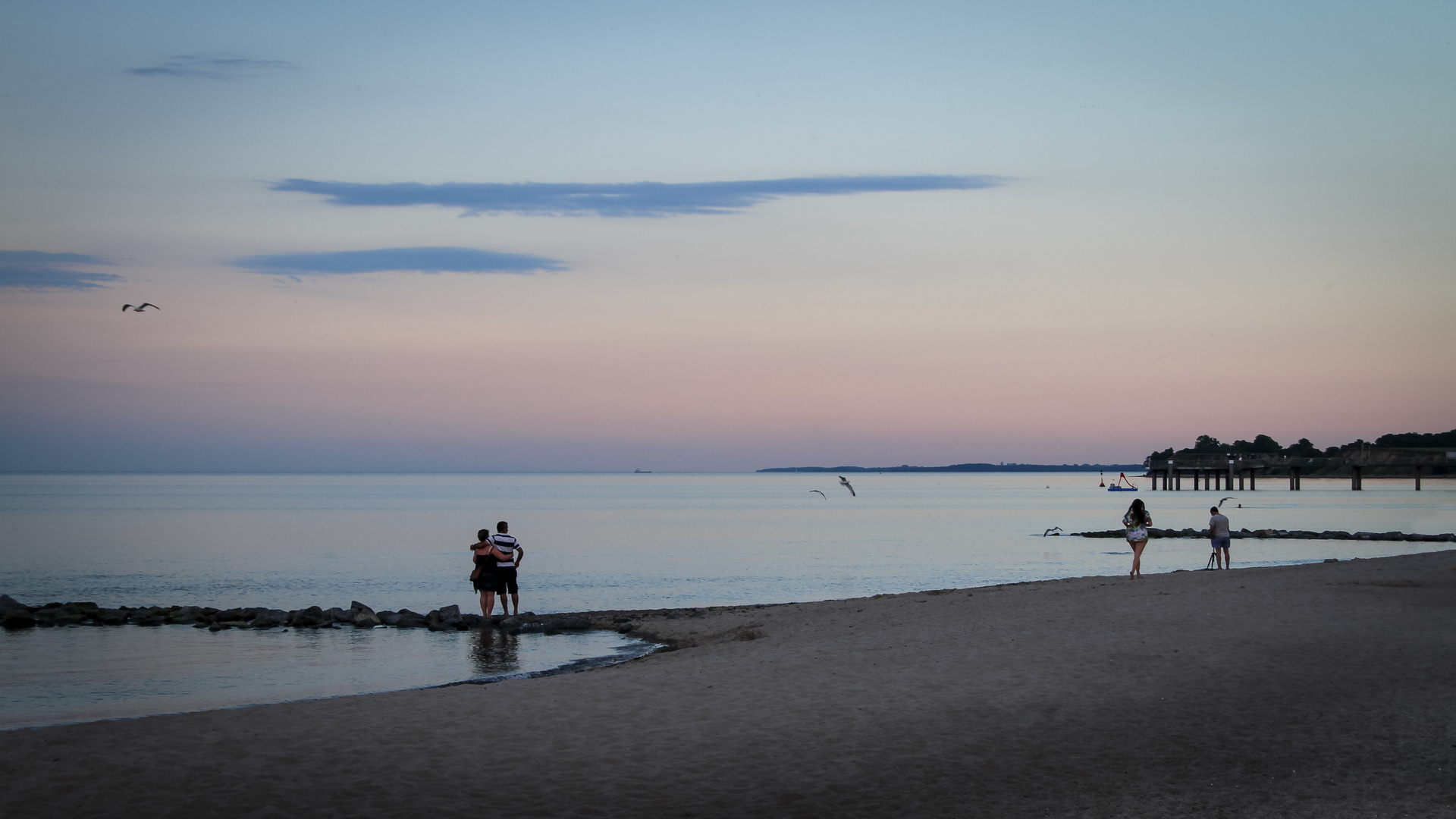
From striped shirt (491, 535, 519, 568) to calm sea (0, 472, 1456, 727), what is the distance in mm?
1643

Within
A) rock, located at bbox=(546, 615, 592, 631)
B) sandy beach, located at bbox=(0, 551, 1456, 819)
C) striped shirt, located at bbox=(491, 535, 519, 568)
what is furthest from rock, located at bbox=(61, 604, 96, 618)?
sandy beach, located at bbox=(0, 551, 1456, 819)

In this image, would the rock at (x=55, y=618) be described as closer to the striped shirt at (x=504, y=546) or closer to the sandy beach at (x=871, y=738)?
the striped shirt at (x=504, y=546)

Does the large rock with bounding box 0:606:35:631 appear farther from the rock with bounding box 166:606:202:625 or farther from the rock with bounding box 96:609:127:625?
the rock with bounding box 166:606:202:625

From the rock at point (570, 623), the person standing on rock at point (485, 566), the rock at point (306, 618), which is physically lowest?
the rock at point (570, 623)

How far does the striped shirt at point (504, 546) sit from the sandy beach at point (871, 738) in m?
6.98

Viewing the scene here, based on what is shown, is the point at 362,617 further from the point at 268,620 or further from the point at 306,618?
the point at 268,620

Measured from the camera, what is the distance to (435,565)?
4838 cm

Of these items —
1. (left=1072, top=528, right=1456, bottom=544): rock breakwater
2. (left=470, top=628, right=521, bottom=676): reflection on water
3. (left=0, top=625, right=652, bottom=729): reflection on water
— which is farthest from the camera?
(left=1072, top=528, right=1456, bottom=544): rock breakwater

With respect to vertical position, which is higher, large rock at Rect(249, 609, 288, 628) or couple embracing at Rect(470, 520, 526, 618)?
couple embracing at Rect(470, 520, 526, 618)

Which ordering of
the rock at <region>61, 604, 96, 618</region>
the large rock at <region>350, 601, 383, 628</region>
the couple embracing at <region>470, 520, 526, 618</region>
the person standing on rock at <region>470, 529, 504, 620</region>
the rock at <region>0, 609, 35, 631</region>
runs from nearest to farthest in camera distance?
1. the couple embracing at <region>470, 520, 526, 618</region>
2. the person standing on rock at <region>470, 529, 504, 620</region>
3. the rock at <region>0, 609, 35, 631</region>
4. the large rock at <region>350, 601, 383, 628</region>
5. the rock at <region>61, 604, 96, 618</region>

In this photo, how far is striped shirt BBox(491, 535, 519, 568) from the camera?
75.5 feet

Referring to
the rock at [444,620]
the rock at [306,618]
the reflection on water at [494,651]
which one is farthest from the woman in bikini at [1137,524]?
the rock at [306,618]

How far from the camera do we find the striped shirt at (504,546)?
23.0 meters

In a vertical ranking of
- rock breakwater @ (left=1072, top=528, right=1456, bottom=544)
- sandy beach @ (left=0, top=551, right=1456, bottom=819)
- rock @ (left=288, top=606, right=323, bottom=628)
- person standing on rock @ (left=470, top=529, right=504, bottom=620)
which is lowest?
rock breakwater @ (left=1072, top=528, right=1456, bottom=544)
